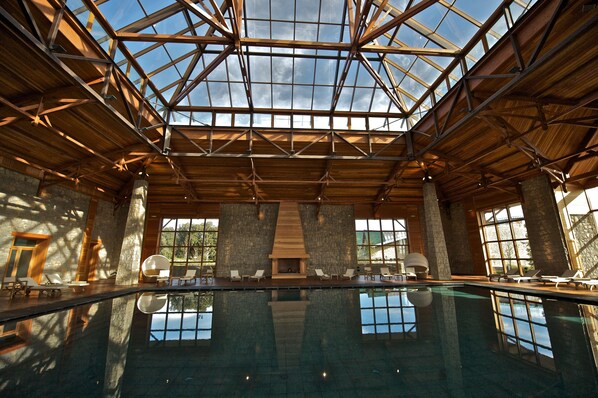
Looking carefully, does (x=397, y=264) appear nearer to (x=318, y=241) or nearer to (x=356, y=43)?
(x=318, y=241)

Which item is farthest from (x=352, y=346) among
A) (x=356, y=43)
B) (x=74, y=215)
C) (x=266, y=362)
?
(x=74, y=215)

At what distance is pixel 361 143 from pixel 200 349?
947 cm

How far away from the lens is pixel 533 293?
7.54 metres

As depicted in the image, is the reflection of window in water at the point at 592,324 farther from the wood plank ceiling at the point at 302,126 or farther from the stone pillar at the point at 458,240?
the stone pillar at the point at 458,240

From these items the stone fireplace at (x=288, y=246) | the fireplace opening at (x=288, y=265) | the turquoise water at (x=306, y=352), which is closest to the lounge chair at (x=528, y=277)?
the turquoise water at (x=306, y=352)

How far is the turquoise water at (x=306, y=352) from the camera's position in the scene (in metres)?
2.52

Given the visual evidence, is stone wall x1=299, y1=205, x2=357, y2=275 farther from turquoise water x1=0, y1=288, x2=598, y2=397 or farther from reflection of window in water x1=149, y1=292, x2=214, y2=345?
turquoise water x1=0, y1=288, x2=598, y2=397

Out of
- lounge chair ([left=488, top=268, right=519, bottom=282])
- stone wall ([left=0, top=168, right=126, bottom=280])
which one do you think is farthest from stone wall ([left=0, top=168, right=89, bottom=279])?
lounge chair ([left=488, top=268, right=519, bottom=282])

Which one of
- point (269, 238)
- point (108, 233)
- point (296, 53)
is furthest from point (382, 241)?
point (108, 233)

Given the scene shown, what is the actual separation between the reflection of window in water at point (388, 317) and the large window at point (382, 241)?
27.4 feet

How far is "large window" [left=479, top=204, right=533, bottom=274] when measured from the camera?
40.6ft

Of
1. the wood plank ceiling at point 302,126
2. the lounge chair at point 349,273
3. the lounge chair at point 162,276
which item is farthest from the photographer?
the lounge chair at point 349,273

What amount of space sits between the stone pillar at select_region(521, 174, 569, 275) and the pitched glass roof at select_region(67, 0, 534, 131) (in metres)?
5.93

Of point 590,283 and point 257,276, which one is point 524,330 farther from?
point 257,276
